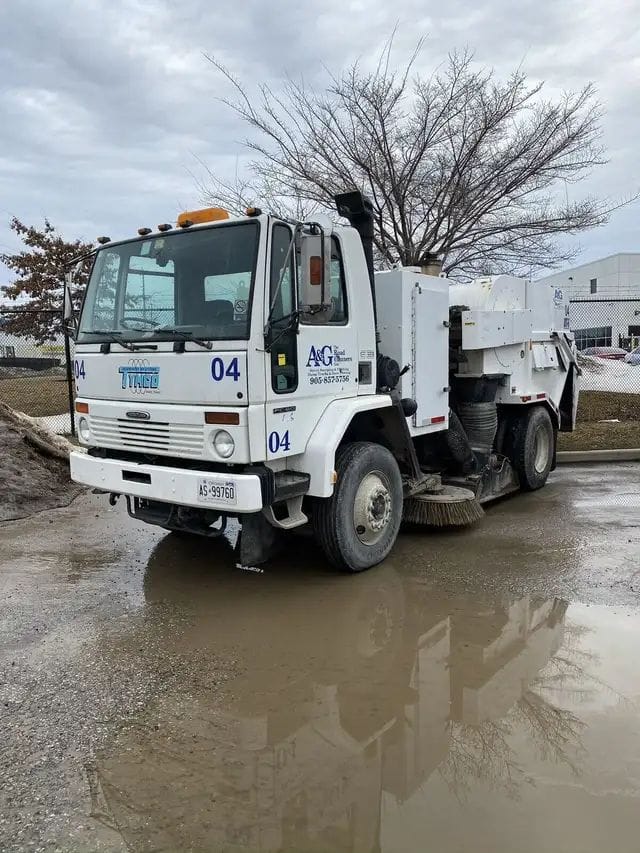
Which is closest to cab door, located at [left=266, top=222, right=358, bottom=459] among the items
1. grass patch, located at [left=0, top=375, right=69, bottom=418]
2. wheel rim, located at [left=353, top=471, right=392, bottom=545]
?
wheel rim, located at [left=353, top=471, right=392, bottom=545]

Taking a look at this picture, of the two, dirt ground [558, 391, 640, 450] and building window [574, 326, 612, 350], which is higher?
building window [574, 326, 612, 350]

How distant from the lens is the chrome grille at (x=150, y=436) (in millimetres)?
4488

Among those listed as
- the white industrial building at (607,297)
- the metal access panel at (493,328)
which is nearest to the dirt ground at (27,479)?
the metal access panel at (493,328)

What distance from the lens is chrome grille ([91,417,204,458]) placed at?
4.49m

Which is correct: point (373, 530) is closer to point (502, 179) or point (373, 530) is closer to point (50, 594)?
point (50, 594)

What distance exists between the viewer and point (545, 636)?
418 cm

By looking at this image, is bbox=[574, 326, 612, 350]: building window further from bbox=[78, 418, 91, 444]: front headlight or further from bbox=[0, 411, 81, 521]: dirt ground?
bbox=[78, 418, 91, 444]: front headlight

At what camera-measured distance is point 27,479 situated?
7.87m

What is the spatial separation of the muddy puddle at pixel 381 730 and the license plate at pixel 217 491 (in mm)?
814

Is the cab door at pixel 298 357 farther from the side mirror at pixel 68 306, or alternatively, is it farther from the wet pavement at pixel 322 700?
the side mirror at pixel 68 306

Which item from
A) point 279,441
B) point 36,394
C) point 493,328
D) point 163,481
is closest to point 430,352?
point 493,328

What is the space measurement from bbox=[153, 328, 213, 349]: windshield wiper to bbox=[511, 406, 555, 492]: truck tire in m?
4.59

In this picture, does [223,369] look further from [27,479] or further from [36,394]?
[36,394]

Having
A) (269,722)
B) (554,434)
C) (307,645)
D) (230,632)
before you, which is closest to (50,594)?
(230,632)
